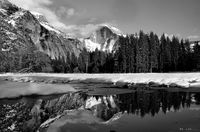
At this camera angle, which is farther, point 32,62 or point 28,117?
point 32,62

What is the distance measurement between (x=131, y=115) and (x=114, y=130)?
452 cm

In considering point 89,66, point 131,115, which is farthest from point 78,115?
point 89,66

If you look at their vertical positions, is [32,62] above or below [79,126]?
above

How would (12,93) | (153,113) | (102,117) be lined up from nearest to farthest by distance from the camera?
(102,117) → (153,113) → (12,93)

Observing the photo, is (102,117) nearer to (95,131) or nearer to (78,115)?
(78,115)

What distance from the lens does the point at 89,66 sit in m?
120

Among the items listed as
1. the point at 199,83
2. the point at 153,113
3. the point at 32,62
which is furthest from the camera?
the point at 32,62

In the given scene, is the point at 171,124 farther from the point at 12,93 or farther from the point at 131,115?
the point at 12,93

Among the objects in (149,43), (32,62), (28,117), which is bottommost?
(28,117)

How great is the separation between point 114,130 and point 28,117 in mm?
7816

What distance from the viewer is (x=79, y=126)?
43.8 ft

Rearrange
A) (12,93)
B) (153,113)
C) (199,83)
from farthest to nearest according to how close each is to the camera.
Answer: (199,83) → (12,93) → (153,113)

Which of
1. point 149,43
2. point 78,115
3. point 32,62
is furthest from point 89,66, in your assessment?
point 78,115

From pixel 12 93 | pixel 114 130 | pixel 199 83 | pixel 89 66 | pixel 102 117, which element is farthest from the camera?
pixel 89 66
